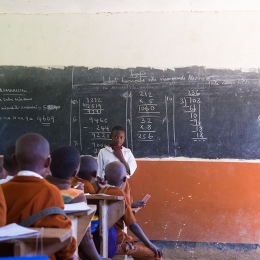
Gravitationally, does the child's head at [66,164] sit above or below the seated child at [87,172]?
above

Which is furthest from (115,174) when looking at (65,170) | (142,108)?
(142,108)

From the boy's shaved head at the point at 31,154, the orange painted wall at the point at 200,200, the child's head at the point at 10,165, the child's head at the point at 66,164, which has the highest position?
the boy's shaved head at the point at 31,154

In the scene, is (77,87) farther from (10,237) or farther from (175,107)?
(10,237)

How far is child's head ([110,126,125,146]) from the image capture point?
4.98 metres

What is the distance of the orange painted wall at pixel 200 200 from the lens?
507 centimetres

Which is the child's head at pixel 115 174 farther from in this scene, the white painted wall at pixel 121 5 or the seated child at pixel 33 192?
the white painted wall at pixel 121 5

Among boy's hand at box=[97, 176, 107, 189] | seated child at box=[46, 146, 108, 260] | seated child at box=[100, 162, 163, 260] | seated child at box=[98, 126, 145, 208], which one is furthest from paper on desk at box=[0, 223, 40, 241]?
seated child at box=[98, 126, 145, 208]

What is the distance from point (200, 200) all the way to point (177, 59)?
1602 mm

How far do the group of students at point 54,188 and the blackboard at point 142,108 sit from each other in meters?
1.88

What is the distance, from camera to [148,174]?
522 cm

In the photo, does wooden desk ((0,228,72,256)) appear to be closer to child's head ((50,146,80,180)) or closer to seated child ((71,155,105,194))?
child's head ((50,146,80,180))

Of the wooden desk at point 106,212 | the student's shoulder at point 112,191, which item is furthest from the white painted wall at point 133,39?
the wooden desk at point 106,212

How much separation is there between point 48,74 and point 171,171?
71.8 inches

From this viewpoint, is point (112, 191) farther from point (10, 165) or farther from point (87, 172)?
point (10, 165)
